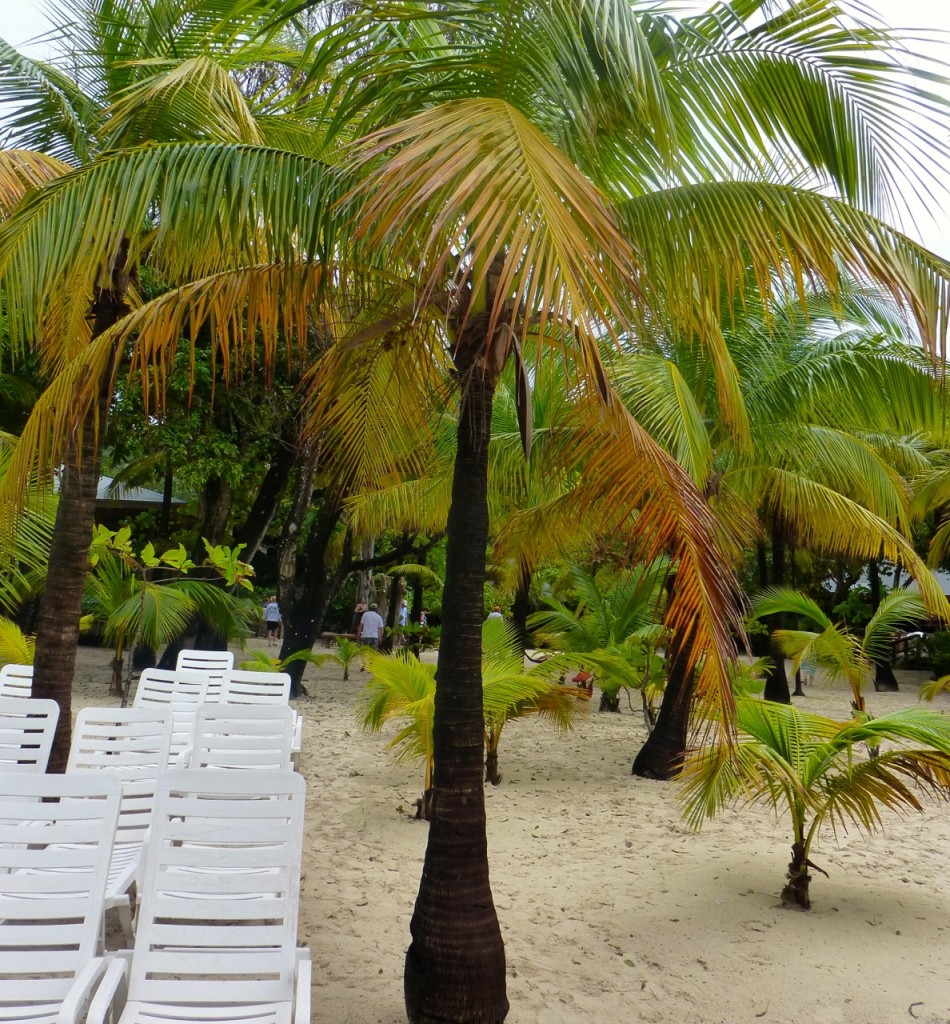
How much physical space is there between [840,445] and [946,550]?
39.4 feet

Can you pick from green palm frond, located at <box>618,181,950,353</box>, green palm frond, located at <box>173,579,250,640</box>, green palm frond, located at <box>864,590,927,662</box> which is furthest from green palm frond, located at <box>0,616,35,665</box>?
green palm frond, located at <box>864,590,927,662</box>

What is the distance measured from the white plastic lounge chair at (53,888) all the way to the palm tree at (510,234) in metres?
1.41

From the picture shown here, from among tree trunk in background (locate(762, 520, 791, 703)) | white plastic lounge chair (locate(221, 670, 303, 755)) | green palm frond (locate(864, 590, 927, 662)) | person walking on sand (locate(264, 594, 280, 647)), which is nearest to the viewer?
white plastic lounge chair (locate(221, 670, 303, 755))

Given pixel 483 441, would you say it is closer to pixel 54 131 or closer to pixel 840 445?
pixel 54 131

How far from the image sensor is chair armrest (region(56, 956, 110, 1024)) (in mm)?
2941

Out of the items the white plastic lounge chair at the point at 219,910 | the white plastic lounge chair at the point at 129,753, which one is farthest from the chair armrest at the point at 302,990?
the white plastic lounge chair at the point at 129,753

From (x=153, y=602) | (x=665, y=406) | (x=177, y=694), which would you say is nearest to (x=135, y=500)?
(x=153, y=602)

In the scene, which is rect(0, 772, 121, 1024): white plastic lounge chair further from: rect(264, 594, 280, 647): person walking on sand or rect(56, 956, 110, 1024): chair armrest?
rect(264, 594, 280, 647): person walking on sand

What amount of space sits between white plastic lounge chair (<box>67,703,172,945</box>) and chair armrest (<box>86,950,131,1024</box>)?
61.4 inches

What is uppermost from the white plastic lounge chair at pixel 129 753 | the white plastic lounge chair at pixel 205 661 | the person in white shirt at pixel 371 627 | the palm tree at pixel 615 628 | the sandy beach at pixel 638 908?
the palm tree at pixel 615 628

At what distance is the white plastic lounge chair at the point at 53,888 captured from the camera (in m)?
3.23

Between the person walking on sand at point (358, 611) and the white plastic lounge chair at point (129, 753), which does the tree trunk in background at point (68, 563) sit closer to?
the white plastic lounge chair at point (129, 753)

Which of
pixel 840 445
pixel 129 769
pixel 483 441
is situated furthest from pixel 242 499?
pixel 483 441

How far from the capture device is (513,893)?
602 centimetres
